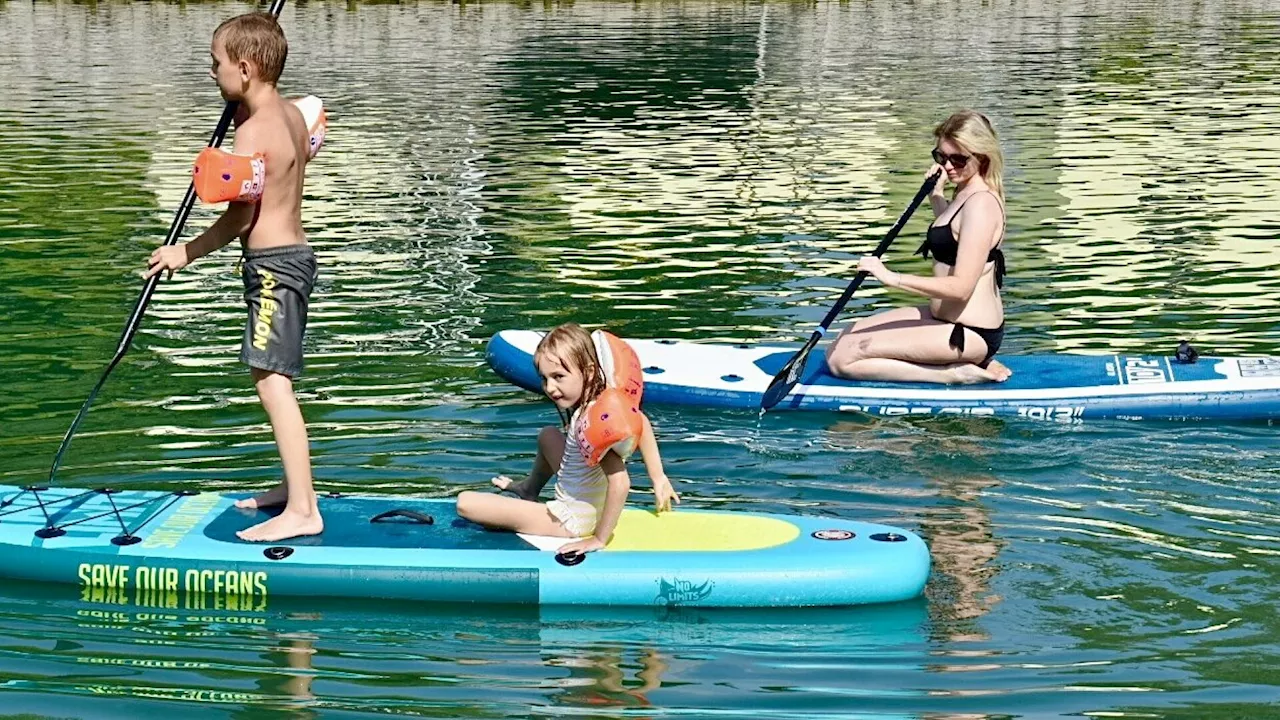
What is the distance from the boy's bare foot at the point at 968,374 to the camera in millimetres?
9781

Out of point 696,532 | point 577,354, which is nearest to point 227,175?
point 577,354

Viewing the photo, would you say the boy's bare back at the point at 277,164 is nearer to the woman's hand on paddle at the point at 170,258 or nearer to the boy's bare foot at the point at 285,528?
the woman's hand on paddle at the point at 170,258

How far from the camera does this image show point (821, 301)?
527 inches

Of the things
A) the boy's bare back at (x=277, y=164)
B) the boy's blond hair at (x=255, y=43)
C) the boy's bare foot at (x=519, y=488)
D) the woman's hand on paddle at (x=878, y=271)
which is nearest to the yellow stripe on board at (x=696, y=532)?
the boy's bare foot at (x=519, y=488)

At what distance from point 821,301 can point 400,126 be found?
1414 cm

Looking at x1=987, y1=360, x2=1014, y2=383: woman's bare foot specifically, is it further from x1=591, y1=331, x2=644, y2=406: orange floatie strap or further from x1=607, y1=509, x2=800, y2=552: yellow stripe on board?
x1=591, y1=331, x2=644, y2=406: orange floatie strap

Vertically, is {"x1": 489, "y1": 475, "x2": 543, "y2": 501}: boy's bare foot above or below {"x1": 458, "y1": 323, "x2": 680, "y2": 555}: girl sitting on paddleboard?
below

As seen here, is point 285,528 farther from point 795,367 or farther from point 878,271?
point 795,367

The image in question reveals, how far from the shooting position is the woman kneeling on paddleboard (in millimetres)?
9219

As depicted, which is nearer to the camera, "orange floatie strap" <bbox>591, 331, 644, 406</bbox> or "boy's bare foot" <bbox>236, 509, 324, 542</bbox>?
"orange floatie strap" <bbox>591, 331, 644, 406</bbox>

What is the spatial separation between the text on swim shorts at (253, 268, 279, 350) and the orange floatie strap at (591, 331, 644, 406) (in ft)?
3.92

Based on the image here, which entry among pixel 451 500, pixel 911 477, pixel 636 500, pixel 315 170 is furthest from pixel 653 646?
pixel 315 170

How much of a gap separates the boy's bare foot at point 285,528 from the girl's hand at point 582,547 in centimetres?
98

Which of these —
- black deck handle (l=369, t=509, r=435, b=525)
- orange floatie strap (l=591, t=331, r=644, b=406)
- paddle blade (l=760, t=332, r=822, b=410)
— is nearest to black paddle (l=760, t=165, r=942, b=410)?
paddle blade (l=760, t=332, r=822, b=410)
